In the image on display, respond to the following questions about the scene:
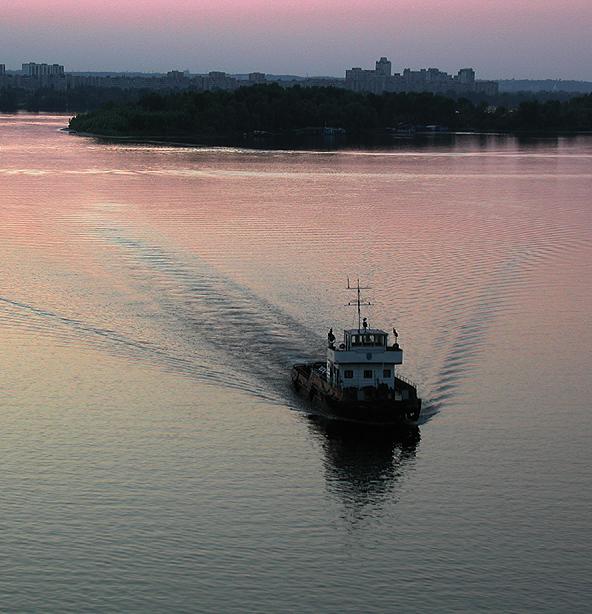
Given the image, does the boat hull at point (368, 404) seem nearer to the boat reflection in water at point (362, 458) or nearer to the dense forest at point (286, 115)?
the boat reflection in water at point (362, 458)

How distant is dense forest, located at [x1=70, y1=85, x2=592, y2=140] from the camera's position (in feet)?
539

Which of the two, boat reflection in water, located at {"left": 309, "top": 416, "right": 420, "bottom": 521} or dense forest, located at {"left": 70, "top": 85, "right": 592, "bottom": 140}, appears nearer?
boat reflection in water, located at {"left": 309, "top": 416, "right": 420, "bottom": 521}

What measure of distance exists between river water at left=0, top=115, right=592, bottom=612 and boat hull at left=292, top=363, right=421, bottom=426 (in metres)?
0.61

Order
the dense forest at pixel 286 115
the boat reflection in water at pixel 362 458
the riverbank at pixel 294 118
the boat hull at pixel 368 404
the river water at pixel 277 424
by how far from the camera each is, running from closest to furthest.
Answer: the river water at pixel 277 424 < the boat reflection in water at pixel 362 458 < the boat hull at pixel 368 404 < the riverbank at pixel 294 118 < the dense forest at pixel 286 115

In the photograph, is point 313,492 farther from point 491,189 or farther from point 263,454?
point 491,189

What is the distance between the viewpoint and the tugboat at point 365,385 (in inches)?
1341

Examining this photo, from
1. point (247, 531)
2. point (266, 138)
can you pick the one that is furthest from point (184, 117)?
point (247, 531)

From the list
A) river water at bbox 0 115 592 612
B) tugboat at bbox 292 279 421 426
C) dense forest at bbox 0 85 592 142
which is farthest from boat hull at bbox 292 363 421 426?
dense forest at bbox 0 85 592 142

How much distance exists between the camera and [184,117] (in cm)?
16488

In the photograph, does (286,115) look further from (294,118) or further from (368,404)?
(368,404)

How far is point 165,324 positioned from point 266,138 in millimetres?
119834

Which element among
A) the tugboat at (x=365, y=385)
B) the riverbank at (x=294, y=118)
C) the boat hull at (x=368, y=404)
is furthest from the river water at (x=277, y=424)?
the riverbank at (x=294, y=118)

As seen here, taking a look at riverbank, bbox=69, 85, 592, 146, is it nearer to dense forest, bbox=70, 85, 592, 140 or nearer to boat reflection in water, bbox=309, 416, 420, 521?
dense forest, bbox=70, 85, 592, 140

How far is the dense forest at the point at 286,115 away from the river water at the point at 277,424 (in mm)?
94349
